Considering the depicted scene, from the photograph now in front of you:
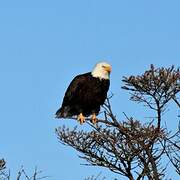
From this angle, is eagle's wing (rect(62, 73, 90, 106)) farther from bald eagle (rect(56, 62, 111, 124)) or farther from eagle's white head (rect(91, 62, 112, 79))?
eagle's white head (rect(91, 62, 112, 79))

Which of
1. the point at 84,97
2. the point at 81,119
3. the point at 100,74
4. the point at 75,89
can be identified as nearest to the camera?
the point at 81,119

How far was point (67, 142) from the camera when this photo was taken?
1084 centimetres

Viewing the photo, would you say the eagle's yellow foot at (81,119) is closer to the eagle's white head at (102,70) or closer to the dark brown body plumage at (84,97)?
the dark brown body plumage at (84,97)

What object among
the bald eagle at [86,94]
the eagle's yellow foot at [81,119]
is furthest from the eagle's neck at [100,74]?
the eagle's yellow foot at [81,119]

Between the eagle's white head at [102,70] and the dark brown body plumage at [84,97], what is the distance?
0.08 meters

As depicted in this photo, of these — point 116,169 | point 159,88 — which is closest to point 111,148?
point 116,169

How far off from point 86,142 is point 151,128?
111 inches

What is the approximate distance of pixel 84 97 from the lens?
10875 millimetres

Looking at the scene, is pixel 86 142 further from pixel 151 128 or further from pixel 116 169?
pixel 151 128

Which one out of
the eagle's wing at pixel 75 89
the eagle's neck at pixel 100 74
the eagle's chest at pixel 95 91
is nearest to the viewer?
the eagle's chest at pixel 95 91

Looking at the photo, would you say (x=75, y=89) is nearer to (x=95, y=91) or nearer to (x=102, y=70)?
(x=95, y=91)

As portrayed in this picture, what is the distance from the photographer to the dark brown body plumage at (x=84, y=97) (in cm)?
1085

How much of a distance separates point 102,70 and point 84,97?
0.64m

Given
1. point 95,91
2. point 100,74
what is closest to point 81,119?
point 95,91
